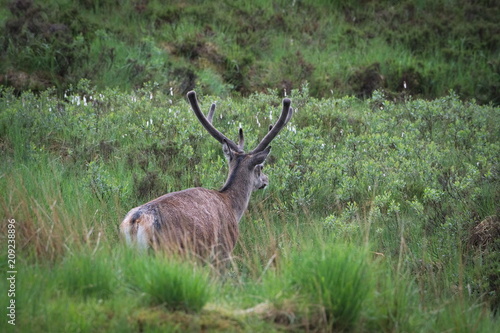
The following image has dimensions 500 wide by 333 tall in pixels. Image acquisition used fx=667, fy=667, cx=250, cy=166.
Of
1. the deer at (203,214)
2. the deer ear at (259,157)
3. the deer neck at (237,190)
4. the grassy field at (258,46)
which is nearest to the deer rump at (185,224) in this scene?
the deer at (203,214)

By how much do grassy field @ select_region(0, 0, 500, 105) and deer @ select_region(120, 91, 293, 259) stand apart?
18.8ft

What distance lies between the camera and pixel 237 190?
24.9 ft

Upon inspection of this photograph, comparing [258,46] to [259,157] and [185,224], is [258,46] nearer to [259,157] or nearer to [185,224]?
[259,157]

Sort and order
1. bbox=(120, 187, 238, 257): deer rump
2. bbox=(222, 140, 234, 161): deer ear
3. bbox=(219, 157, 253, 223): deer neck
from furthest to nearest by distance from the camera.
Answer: bbox=(222, 140, 234, 161): deer ear < bbox=(219, 157, 253, 223): deer neck < bbox=(120, 187, 238, 257): deer rump

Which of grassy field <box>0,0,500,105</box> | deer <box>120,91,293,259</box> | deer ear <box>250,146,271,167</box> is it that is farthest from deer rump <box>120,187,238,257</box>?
grassy field <box>0,0,500,105</box>

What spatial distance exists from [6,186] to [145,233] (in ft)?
6.51

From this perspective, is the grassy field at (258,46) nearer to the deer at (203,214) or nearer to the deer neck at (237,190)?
the deer at (203,214)

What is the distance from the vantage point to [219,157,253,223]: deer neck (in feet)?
24.5

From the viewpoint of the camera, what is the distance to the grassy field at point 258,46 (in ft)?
43.2

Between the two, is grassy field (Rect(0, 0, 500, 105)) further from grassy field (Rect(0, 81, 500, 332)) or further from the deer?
the deer

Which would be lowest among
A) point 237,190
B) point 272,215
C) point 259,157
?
point 272,215

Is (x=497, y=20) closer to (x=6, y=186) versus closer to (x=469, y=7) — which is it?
(x=469, y=7)

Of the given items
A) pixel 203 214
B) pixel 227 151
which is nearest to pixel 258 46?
pixel 227 151

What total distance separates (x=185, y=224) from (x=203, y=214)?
39 centimetres
